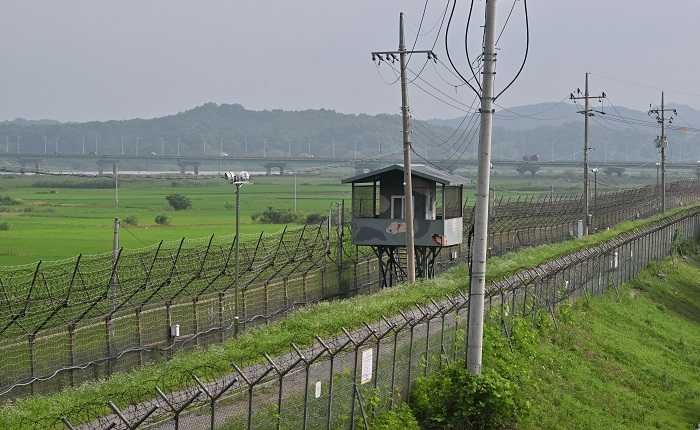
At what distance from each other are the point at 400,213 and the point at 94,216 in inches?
1536

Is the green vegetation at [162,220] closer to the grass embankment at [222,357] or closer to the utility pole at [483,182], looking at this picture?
the grass embankment at [222,357]

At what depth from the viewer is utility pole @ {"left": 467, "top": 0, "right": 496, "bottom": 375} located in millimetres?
17188

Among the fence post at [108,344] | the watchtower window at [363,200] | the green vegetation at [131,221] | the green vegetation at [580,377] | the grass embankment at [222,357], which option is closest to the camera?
the grass embankment at [222,357]

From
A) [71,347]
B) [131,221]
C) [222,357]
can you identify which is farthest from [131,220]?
[222,357]

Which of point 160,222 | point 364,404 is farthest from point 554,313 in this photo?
point 160,222

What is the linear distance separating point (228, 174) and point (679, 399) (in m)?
12.0

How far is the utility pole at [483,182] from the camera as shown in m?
17.2

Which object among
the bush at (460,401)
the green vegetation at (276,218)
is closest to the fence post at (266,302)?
the bush at (460,401)

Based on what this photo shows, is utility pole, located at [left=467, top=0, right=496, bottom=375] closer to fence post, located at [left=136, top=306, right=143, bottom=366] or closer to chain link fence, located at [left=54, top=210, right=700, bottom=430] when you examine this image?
chain link fence, located at [left=54, top=210, right=700, bottom=430]

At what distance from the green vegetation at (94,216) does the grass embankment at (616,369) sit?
57.0 ft

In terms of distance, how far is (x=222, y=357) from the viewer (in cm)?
1873

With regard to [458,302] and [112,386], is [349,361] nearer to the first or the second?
[112,386]

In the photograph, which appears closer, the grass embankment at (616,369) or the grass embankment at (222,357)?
the grass embankment at (222,357)

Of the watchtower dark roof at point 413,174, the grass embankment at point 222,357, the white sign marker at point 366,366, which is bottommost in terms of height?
the grass embankment at point 222,357
